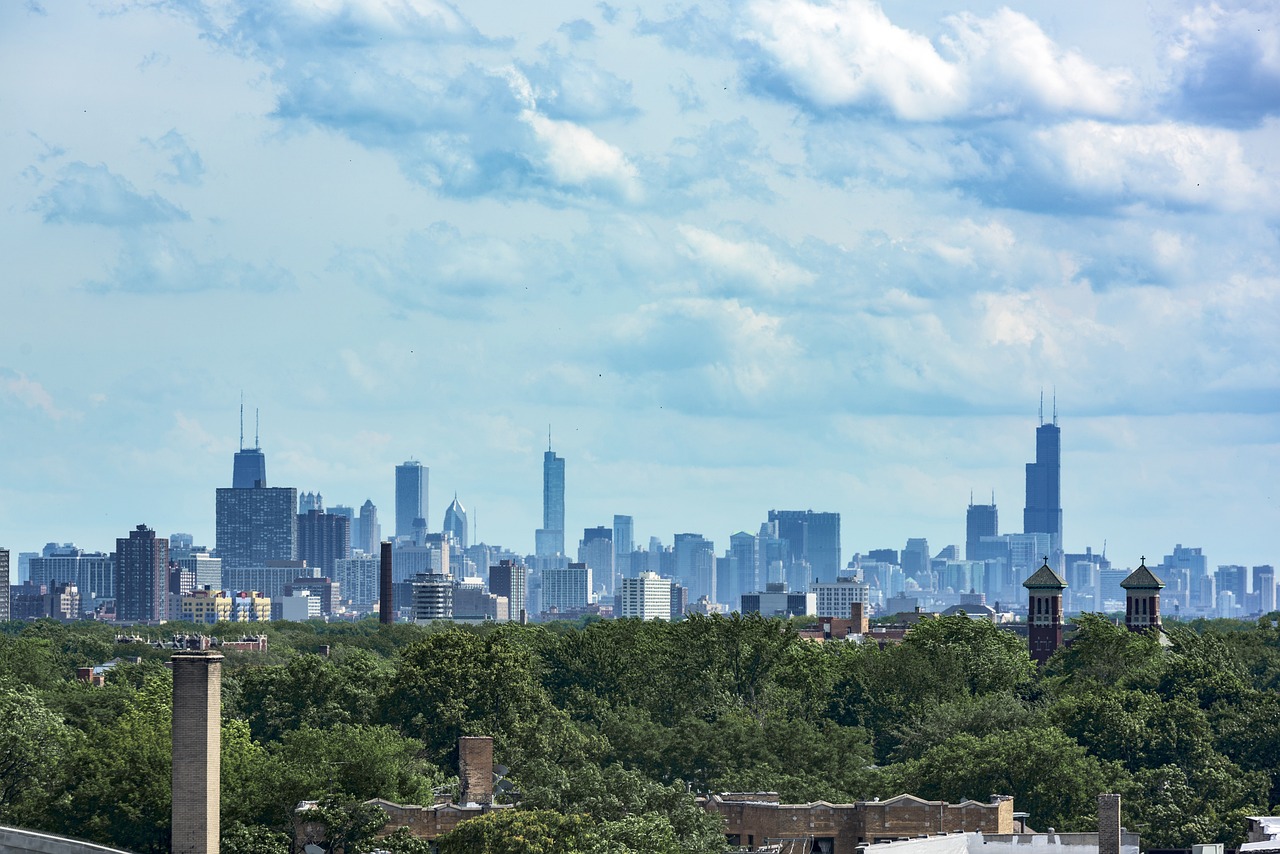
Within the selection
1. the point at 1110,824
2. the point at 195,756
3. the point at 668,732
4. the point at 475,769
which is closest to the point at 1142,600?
the point at 668,732

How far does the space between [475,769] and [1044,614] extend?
352 feet

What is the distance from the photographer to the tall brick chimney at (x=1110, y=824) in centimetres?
6216

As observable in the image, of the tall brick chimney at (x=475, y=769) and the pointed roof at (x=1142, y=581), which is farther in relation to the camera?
the pointed roof at (x=1142, y=581)

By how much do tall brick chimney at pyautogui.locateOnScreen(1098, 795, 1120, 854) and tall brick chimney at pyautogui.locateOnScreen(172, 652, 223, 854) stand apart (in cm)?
2319

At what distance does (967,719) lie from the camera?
355 ft

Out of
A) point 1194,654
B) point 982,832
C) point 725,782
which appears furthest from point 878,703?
point 982,832

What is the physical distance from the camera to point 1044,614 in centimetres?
17800

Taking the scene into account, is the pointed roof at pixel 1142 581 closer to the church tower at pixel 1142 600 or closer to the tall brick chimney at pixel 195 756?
the church tower at pixel 1142 600

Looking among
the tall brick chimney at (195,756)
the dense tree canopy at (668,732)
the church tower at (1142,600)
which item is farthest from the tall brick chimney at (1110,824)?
the church tower at (1142,600)

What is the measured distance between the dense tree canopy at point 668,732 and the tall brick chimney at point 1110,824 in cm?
1154

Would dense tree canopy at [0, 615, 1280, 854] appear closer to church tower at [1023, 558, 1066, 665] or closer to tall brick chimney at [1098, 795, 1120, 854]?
tall brick chimney at [1098, 795, 1120, 854]

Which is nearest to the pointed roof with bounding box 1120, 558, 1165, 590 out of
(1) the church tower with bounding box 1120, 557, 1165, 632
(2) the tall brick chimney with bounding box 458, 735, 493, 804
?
(1) the church tower with bounding box 1120, 557, 1165, 632

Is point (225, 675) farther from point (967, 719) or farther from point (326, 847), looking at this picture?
point (326, 847)

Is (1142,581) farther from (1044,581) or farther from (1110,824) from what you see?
(1110,824)
